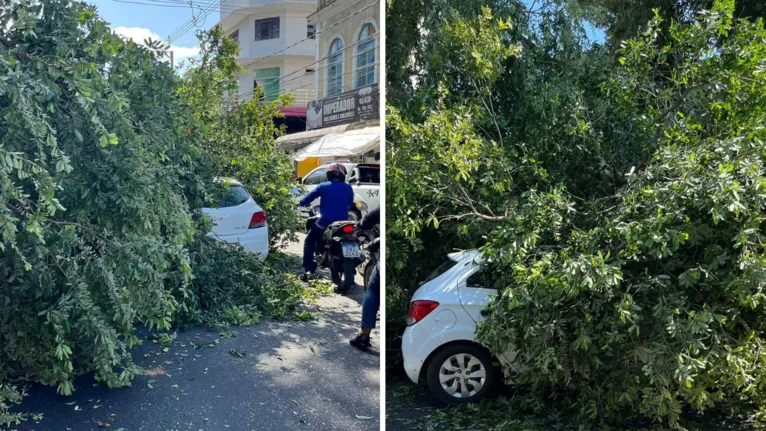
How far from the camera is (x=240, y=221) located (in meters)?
4.20

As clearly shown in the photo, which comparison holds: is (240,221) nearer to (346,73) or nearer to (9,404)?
(9,404)

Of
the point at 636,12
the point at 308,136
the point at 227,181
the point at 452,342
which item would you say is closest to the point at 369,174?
the point at 308,136

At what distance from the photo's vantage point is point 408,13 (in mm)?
3699

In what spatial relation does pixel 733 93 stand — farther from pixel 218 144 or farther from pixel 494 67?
pixel 218 144

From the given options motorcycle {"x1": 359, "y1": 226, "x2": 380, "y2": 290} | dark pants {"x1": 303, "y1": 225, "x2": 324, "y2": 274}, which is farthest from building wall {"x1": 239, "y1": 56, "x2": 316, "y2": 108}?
dark pants {"x1": 303, "y1": 225, "x2": 324, "y2": 274}

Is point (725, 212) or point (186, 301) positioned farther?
point (186, 301)

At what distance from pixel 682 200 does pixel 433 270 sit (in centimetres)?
145

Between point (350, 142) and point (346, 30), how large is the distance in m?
0.47

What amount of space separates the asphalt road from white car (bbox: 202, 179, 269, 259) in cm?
70

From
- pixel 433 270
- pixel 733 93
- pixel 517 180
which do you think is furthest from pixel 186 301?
pixel 733 93

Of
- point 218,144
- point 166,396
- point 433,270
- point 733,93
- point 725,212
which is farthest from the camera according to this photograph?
point 218,144

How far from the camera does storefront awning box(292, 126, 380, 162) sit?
8.46ft

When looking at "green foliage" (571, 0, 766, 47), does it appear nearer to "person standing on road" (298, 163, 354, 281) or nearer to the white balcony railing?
"person standing on road" (298, 163, 354, 281)

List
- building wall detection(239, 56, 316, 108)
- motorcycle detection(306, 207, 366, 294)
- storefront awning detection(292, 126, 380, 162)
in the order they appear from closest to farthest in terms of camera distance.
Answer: storefront awning detection(292, 126, 380, 162) < building wall detection(239, 56, 316, 108) < motorcycle detection(306, 207, 366, 294)
